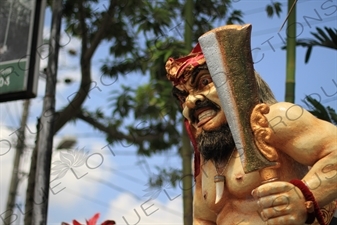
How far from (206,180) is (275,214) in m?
0.55

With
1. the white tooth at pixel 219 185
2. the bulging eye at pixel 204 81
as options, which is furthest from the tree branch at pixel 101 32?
the white tooth at pixel 219 185

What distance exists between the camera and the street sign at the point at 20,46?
530cm

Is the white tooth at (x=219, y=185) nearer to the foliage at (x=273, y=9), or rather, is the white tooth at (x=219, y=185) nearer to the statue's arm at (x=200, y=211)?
the statue's arm at (x=200, y=211)

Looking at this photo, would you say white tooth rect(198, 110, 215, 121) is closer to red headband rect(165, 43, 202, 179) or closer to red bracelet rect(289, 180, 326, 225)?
red headband rect(165, 43, 202, 179)

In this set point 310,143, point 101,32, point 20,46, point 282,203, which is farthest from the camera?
point 101,32

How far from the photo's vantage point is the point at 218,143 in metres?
3.11

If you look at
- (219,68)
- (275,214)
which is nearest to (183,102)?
(219,68)

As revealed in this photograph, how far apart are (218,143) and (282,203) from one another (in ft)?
1.65

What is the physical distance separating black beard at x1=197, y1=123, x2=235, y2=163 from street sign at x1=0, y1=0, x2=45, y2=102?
2486 mm

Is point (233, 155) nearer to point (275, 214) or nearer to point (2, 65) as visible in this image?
point (275, 214)

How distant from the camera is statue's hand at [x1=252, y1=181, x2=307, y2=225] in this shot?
2732 millimetres

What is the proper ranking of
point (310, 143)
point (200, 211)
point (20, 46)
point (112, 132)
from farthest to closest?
point (112, 132) < point (20, 46) < point (200, 211) < point (310, 143)

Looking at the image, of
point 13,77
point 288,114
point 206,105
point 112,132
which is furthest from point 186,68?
point 112,132

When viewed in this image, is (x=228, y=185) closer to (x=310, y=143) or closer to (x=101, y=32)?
(x=310, y=143)
